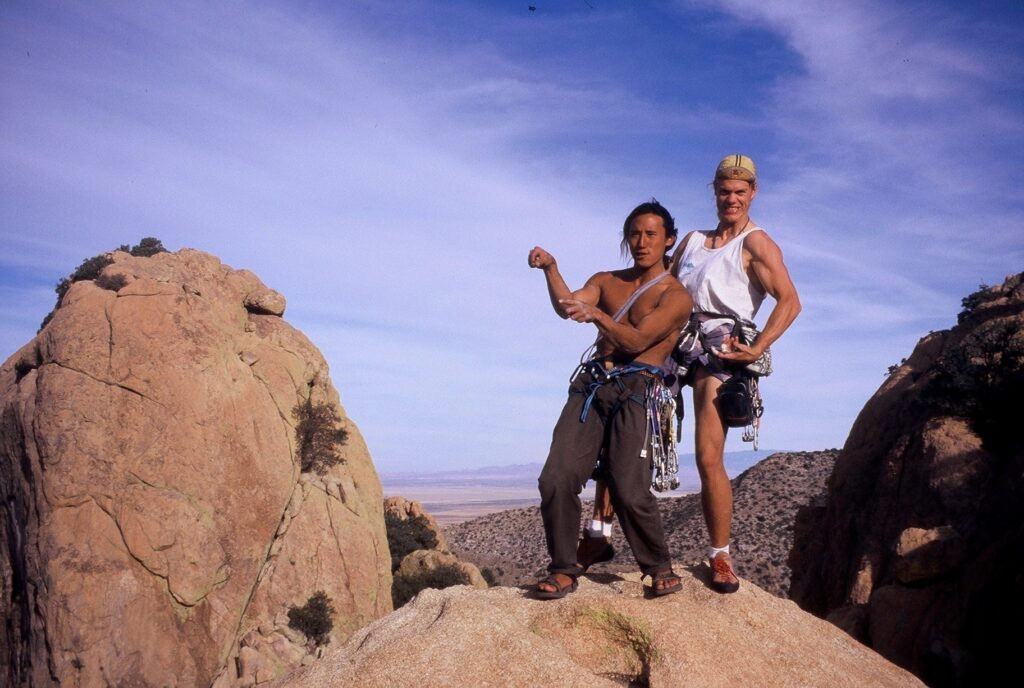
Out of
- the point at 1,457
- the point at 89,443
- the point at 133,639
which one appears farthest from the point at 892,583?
the point at 1,457

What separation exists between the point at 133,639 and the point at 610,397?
565 inches

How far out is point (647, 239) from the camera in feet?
20.5

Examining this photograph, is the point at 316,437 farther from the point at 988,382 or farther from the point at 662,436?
the point at 662,436

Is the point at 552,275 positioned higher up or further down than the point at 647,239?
further down

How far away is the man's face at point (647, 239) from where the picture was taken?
6.26 meters

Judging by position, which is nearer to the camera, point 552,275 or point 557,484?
point 557,484

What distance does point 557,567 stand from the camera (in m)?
5.92

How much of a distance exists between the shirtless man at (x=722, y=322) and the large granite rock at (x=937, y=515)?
4.99 metres

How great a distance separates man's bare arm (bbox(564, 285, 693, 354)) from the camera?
221 inches

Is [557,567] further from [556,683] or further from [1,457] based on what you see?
[1,457]

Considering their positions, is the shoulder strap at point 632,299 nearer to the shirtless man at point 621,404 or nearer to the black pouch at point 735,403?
the shirtless man at point 621,404

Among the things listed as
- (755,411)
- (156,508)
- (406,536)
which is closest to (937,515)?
(755,411)

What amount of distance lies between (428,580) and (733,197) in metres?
22.3

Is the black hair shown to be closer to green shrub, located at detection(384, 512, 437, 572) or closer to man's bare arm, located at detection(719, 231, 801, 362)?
man's bare arm, located at detection(719, 231, 801, 362)
